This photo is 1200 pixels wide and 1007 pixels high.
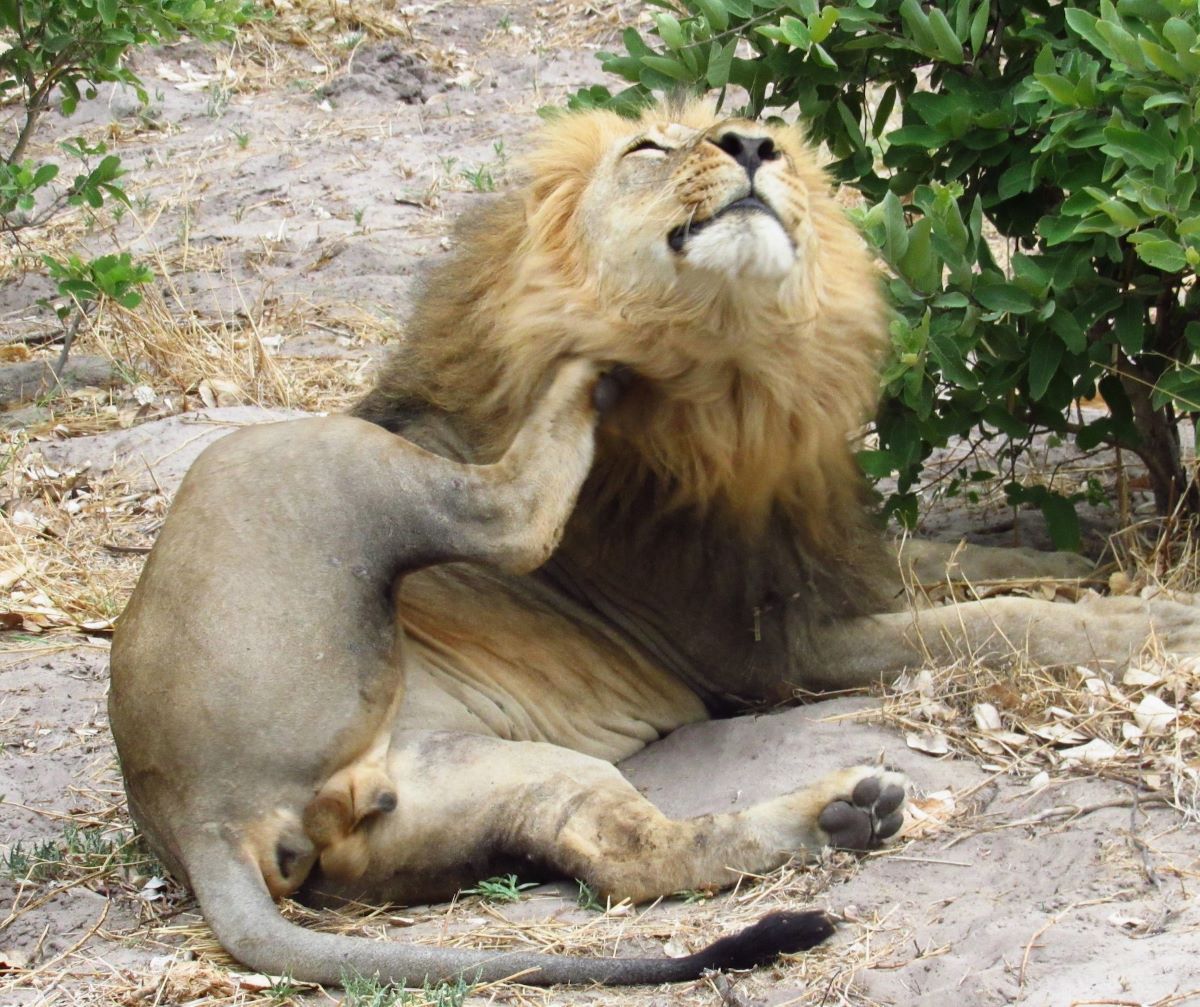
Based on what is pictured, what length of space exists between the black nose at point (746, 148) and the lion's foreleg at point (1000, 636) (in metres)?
1.27

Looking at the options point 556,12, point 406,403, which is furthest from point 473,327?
point 556,12

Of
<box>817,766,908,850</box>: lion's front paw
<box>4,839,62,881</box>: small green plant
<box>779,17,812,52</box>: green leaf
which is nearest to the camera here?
<box>817,766,908,850</box>: lion's front paw

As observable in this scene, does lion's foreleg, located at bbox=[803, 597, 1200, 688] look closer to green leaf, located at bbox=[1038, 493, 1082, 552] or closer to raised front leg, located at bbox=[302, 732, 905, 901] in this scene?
green leaf, located at bbox=[1038, 493, 1082, 552]

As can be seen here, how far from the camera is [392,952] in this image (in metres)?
3.20

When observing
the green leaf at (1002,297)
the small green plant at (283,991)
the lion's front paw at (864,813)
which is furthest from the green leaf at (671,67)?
the small green plant at (283,991)

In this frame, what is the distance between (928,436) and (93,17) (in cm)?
425

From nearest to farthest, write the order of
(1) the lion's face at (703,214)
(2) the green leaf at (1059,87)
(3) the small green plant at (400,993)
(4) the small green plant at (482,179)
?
(3) the small green plant at (400,993), (1) the lion's face at (703,214), (2) the green leaf at (1059,87), (4) the small green plant at (482,179)

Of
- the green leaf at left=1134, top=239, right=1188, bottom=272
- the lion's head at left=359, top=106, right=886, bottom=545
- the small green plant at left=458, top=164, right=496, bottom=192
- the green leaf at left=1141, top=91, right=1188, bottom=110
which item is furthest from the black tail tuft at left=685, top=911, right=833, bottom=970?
the small green plant at left=458, top=164, right=496, bottom=192

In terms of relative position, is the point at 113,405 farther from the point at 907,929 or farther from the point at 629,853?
the point at 907,929

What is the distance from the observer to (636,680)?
442cm

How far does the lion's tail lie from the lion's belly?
0.73 metres

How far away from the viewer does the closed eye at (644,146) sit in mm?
4004

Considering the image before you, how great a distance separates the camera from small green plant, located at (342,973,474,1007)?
304 centimetres

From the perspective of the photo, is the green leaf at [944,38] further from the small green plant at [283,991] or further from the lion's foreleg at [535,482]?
the small green plant at [283,991]
